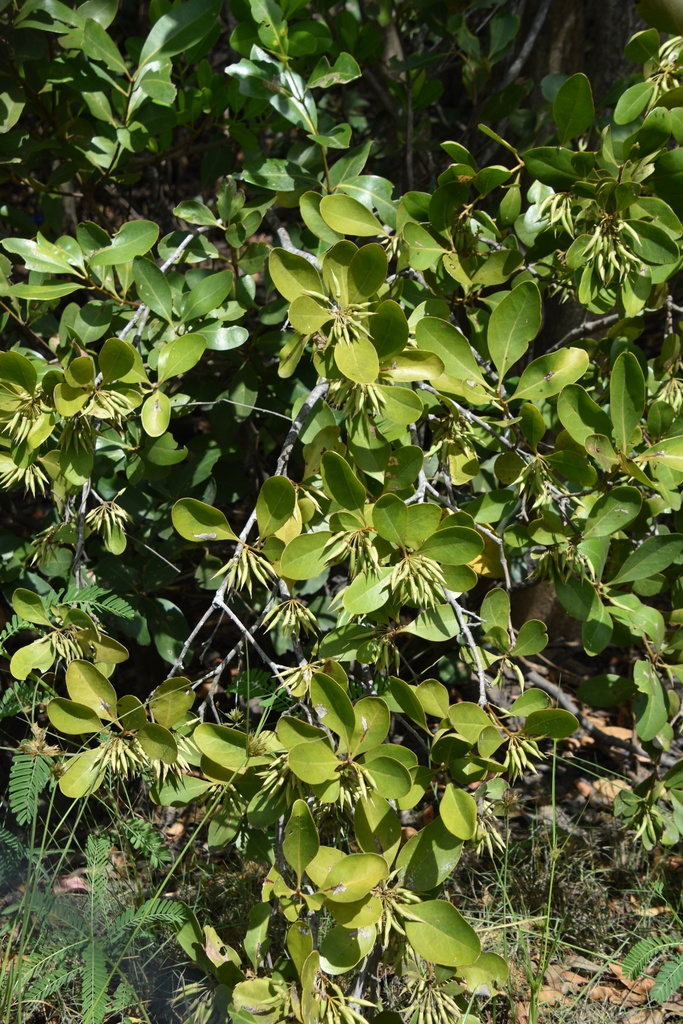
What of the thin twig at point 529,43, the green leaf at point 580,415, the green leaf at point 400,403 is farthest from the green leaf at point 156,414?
the thin twig at point 529,43

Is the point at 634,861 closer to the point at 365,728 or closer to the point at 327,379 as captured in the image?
the point at 365,728

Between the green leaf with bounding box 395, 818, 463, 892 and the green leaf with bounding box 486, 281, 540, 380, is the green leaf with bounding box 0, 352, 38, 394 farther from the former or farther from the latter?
the green leaf with bounding box 395, 818, 463, 892

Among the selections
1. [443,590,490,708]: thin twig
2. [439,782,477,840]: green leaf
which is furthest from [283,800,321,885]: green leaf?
[443,590,490,708]: thin twig

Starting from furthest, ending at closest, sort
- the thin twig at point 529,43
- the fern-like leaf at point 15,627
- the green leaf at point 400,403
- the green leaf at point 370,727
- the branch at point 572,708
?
the thin twig at point 529,43
the branch at point 572,708
the fern-like leaf at point 15,627
the green leaf at point 400,403
the green leaf at point 370,727

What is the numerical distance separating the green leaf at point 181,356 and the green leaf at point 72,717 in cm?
62

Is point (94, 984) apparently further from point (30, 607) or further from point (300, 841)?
point (30, 607)

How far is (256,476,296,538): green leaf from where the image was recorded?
1.48m

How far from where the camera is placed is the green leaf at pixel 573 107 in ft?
6.04

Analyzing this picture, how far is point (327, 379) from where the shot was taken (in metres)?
1.57

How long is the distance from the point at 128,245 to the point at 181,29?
1.76 ft

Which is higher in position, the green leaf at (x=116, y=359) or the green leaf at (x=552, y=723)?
the green leaf at (x=116, y=359)

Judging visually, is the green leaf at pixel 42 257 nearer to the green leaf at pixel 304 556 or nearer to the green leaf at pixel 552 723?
the green leaf at pixel 304 556

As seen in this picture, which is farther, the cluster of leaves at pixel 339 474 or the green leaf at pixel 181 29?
the green leaf at pixel 181 29

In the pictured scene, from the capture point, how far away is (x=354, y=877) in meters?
1.32
